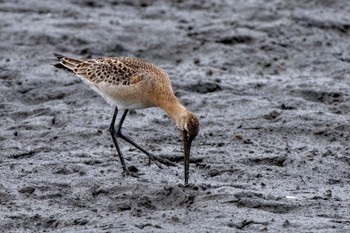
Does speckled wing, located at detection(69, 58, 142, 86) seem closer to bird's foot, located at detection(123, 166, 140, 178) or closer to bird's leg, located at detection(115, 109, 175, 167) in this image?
bird's leg, located at detection(115, 109, 175, 167)

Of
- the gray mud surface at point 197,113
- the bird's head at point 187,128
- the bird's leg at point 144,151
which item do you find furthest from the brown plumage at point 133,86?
the gray mud surface at point 197,113

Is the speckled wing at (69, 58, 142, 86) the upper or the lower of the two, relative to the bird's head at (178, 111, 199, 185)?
upper

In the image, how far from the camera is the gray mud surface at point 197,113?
31.4 feet

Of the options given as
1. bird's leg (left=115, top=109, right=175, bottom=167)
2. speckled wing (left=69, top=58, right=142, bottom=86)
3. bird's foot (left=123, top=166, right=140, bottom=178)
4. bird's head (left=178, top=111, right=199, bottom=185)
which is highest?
speckled wing (left=69, top=58, right=142, bottom=86)

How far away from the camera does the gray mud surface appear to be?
Answer: 31.4 ft

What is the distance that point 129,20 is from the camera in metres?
17.1

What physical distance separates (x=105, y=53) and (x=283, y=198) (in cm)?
647

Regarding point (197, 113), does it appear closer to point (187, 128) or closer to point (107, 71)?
point (107, 71)

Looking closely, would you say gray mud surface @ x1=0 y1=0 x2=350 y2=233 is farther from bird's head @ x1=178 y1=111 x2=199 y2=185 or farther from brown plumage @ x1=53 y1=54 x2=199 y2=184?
brown plumage @ x1=53 y1=54 x2=199 y2=184

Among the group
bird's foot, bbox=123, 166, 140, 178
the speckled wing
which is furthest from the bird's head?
the speckled wing

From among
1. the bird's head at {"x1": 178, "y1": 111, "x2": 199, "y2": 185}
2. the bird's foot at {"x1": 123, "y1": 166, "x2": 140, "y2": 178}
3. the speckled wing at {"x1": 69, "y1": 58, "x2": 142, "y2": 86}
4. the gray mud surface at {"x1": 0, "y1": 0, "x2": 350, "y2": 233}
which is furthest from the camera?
the speckled wing at {"x1": 69, "y1": 58, "x2": 142, "y2": 86}

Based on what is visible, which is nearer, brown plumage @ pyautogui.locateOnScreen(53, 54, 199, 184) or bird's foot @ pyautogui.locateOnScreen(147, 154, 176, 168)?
brown plumage @ pyautogui.locateOnScreen(53, 54, 199, 184)

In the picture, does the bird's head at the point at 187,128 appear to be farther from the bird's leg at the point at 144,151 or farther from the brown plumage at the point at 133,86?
the bird's leg at the point at 144,151

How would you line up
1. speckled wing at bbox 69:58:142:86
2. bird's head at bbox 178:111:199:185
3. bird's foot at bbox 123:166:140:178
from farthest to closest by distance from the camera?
speckled wing at bbox 69:58:142:86 < bird's foot at bbox 123:166:140:178 < bird's head at bbox 178:111:199:185
